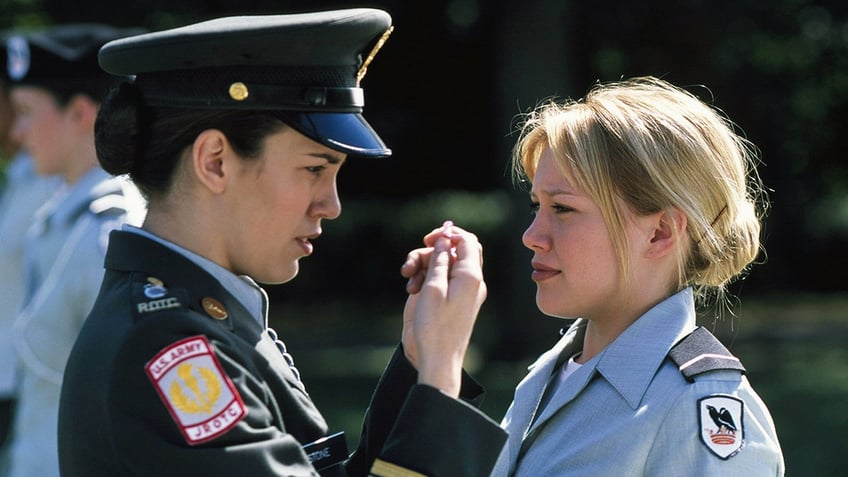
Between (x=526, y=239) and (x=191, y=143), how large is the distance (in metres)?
0.86

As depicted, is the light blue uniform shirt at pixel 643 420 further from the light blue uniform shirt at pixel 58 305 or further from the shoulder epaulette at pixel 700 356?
the light blue uniform shirt at pixel 58 305

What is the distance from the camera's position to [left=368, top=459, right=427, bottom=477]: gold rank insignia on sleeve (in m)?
2.14

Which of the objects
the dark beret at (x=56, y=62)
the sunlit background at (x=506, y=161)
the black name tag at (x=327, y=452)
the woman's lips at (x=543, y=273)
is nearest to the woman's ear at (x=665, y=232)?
the woman's lips at (x=543, y=273)

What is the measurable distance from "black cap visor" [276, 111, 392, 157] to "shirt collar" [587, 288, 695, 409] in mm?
718

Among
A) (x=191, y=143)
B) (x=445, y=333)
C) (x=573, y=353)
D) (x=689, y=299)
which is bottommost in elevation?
(x=573, y=353)

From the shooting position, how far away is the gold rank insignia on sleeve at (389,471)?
2.14 meters

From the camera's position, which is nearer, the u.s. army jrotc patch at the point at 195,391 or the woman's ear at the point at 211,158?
the u.s. army jrotc patch at the point at 195,391

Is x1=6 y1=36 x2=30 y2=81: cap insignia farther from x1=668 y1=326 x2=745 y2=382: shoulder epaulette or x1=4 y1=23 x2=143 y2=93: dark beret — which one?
x1=668 y1=326 x2=745 y2=382: shoulder epaulette

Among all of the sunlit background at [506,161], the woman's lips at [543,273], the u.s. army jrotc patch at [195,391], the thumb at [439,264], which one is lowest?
the sunlit background at [506,161]

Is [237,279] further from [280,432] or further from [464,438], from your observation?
[464,438]

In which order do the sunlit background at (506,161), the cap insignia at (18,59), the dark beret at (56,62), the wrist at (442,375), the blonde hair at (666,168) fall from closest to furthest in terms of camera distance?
the wrist at (442,375), the blonde hair at (666,168), the dark beret at (56,62), the cap insignia at (18,59), the sunlit background at (506,161)

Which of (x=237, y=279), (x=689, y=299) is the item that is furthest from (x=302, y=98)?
(x=689, y=299)

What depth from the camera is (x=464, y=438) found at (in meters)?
2.19

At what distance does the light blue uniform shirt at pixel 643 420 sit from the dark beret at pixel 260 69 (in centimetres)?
73
